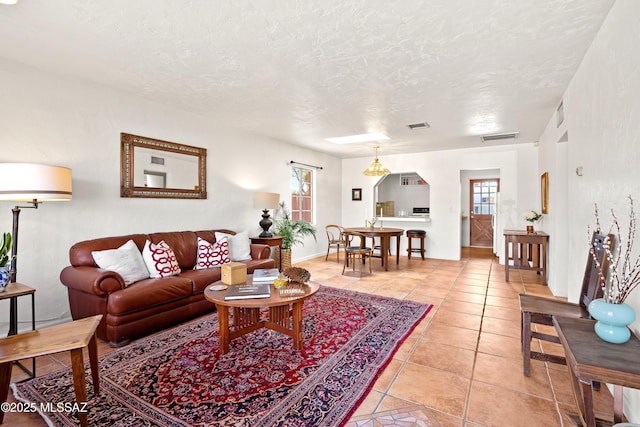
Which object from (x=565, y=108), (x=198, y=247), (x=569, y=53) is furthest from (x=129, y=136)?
(x=565, y=108)

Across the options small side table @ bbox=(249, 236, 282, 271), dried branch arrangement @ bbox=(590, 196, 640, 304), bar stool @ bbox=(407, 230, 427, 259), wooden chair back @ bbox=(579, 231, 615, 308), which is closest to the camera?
dried branch arrangement @ bbox=(590, 196, 640, 304)

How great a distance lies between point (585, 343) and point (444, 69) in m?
2.38

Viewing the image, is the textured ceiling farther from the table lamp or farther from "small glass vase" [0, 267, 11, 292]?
"small glass vase" [0, 267, 11, 292]

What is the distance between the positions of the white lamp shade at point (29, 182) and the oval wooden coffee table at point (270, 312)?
4.80 ft

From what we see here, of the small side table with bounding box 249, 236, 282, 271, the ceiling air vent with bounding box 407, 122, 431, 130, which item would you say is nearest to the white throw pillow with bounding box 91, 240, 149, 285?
the small side table with bounding box 249, 236, 282, 271

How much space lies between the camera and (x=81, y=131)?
3105 mm

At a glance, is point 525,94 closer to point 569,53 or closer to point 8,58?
point 569,53

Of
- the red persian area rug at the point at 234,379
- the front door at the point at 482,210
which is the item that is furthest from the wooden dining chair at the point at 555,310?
the front door at the point at 482,210

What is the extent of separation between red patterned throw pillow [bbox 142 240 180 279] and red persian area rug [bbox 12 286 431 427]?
0.59 m

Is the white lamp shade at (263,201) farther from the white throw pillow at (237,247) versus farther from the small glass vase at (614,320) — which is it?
the small glass vase at (614,320)

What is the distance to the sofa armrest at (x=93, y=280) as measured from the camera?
2.49 meters

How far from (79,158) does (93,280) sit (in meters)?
1.38

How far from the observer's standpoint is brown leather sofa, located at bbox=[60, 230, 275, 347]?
2.51 metres

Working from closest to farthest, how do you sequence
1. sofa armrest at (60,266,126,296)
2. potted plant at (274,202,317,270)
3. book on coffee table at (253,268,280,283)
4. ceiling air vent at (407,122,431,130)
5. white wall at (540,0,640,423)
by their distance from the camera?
white wall at (540,0,640,423)
sofa armrest at (60,266,126,296)
book on coffee table at (253,268,280,283)
ceiling air vent at (407,122,431,130)
potted plant at (274,202,317,270)
